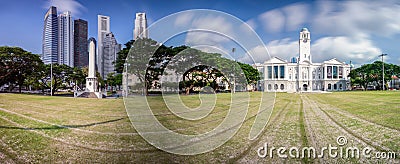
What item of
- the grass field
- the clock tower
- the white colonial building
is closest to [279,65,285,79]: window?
the white colonial building

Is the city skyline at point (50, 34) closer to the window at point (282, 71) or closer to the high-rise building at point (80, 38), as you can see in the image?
the high-rise building at point (80, 38)

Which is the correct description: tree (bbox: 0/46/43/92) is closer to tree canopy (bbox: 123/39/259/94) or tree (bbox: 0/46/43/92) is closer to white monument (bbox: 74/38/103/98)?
white monument (bbox: 74/38/103/98)

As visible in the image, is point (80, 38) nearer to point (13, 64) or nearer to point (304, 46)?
point (13, 64)

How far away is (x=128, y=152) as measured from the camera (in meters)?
5.02

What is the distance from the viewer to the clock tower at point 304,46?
6731 centimetres

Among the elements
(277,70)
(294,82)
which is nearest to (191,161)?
(277,70)

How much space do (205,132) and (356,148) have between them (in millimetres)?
4257

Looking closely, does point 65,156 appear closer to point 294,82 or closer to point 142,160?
point 142,160

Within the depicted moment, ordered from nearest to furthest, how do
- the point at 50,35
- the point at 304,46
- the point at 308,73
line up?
the point at 50,35 < the point at 304,46 < the point at 308,73

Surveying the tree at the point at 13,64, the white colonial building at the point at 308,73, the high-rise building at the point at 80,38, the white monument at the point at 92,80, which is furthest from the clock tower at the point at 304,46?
the tree at the point at 13,64

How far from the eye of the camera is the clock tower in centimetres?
6731

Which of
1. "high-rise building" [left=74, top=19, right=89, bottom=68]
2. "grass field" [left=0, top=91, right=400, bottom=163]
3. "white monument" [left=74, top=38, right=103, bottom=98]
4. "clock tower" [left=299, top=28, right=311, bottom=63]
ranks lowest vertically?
"grass field" [left=0, top=91, right=400, bottom=163]

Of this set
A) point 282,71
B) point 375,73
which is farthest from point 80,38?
point 375,73

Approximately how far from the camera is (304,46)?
6888 centimetres
